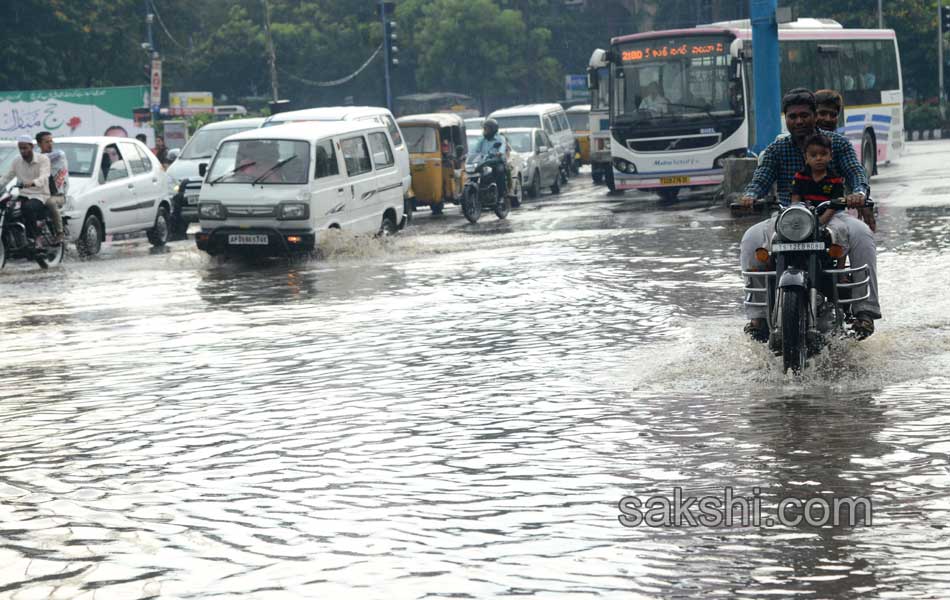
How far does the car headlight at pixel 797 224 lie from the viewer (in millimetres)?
8656

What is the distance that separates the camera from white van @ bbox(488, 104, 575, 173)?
37938mm

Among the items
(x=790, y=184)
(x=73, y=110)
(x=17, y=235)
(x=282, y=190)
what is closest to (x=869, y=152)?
(x=282, y=190)

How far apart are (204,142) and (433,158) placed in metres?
4.13

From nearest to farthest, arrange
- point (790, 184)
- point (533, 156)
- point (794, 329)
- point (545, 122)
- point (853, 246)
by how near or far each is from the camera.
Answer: point (794, 329) < point (853, 246) < point (790, 184) < point (533, 156) < point (545, 122)

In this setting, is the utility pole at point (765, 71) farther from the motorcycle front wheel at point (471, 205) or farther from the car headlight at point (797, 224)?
the car headlight at point (797, 224)

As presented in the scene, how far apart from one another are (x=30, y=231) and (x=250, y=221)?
3008 mm

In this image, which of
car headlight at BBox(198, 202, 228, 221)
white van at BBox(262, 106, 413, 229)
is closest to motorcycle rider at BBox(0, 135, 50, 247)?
car headlight at BBox(198, 202, 228, 221)

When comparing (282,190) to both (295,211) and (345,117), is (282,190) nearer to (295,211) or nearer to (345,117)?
(295,211)

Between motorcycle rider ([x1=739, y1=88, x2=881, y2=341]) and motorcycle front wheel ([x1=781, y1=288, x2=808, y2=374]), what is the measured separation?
56cm

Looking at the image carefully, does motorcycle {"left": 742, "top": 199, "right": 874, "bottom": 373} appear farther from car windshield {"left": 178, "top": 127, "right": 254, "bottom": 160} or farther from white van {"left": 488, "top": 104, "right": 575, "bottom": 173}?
white van {"left": 488, "top": 104, "right": 575, "bottom": 173}

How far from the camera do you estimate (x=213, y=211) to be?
64.4ft

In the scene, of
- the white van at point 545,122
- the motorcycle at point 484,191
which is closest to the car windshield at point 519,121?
the white van at point 545,122

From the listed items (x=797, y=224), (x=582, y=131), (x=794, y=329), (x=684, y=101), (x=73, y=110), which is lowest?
(x=794, y=329)

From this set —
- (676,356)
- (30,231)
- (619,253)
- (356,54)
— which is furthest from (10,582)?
(356,54)
